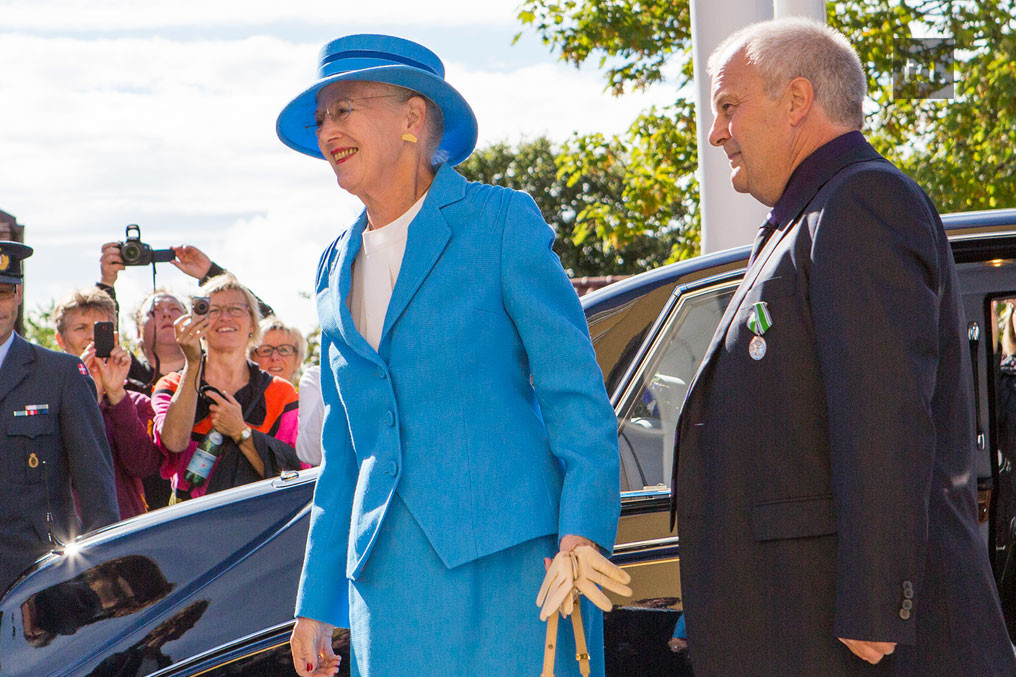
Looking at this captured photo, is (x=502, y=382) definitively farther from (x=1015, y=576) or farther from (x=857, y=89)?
(x=1015, y=576)

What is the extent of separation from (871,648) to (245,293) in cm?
382

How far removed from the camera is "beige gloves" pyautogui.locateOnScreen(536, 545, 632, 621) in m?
1.86

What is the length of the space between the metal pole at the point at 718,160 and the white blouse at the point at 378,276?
281 centimetres

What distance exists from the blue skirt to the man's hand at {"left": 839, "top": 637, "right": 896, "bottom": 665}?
508mm

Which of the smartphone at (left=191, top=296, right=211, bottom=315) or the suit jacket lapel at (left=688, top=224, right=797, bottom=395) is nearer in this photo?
the suit jacket lapel at (left=688, top=224, right=797, bottom=395)

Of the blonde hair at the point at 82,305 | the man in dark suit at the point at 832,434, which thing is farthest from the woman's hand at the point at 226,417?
the man in dark suit at the point at 832,434

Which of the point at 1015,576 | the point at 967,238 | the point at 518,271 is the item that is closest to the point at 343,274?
the point at 518,271

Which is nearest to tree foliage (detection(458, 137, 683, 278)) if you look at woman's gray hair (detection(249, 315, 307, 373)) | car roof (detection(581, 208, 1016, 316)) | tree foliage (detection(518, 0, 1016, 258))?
tree foliage (detection(518, 0, 1016, 258))

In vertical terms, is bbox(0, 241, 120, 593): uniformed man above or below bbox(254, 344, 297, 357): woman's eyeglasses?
below

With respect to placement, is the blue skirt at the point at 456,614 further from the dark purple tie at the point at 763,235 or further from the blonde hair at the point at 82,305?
the blonde hair at the point at 82,305

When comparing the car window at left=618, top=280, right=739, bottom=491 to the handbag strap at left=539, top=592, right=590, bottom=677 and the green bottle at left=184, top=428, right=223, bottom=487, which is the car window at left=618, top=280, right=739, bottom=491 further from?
the green bottle at left=184, top=428, right=223, bottom=487

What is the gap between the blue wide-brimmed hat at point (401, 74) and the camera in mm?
2156

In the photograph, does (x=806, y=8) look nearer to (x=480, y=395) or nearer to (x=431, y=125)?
(x=431, y=125)

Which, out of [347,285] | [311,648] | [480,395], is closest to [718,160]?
[347,285]
